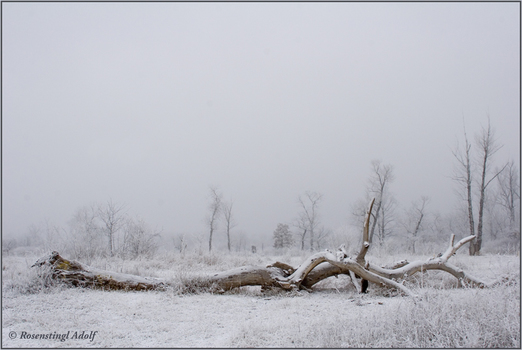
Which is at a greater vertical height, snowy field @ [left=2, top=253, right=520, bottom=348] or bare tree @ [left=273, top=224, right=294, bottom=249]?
snowy field @ [left=2, top=253, right=520, bottom=348]

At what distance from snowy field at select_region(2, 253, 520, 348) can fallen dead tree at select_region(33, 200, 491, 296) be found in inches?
11.5

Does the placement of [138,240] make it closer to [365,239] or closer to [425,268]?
[365,239]

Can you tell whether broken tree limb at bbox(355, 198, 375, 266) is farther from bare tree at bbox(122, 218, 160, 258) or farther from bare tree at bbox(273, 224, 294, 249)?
bare tree at bbox(273, 224, 294, 249)

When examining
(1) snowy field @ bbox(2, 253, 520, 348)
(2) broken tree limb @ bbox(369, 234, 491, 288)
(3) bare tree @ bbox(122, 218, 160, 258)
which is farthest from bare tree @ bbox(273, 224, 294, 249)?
(1) snowy field @ bbox(2, 253, 520, 348)

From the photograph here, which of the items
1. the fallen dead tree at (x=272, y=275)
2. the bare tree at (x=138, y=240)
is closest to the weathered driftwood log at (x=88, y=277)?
the fallen dead tree at (x=272, y=275)

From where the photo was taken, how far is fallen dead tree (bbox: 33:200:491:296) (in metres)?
7.44

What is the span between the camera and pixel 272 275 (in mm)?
7938

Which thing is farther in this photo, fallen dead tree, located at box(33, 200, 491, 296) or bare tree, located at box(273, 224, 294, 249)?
bare tree, located at box(273, 224, 294, 249)

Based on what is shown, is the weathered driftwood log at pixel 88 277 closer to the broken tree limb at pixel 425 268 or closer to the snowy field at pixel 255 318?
the snowy field at pixel 255 318

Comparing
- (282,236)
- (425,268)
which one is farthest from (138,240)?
(282,236)

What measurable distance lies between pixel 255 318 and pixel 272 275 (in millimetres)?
2317

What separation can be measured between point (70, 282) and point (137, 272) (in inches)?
96.5

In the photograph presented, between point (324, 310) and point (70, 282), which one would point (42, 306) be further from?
point (324, 310)

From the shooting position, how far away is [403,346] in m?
3.97
